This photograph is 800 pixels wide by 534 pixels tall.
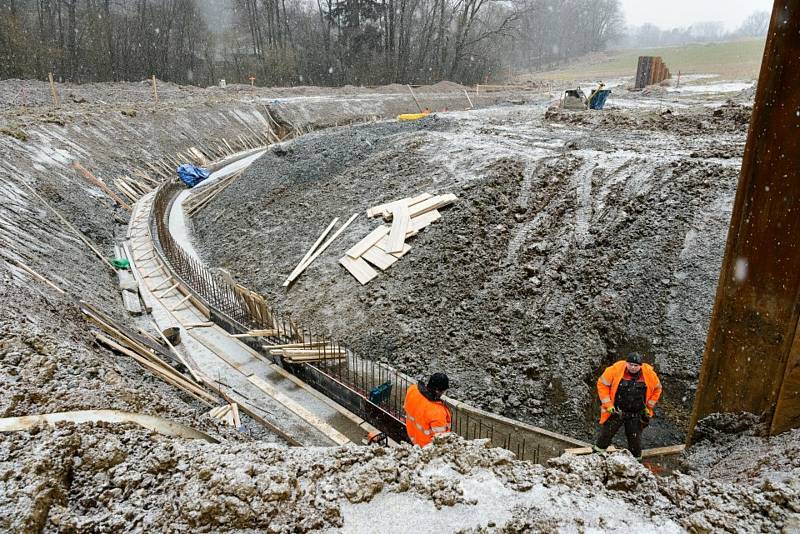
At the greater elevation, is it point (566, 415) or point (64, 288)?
point (64, 288)

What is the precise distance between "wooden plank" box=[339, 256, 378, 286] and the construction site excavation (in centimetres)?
6

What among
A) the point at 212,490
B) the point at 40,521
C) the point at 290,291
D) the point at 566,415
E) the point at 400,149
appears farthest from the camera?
the point at 400,149

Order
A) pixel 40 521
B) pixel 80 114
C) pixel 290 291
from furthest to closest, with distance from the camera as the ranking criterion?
pixel 80 114 < pixel 290 291 < pixel 40 521

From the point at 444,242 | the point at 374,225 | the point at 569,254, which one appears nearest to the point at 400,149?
the point at 374,225

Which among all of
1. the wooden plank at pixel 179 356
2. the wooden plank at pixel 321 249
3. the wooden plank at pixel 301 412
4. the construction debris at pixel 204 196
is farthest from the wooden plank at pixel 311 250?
the construction debris at pixel 204 196

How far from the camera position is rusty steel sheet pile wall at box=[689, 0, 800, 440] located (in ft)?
10.3

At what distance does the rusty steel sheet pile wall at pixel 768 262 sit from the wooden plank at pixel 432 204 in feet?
23.3

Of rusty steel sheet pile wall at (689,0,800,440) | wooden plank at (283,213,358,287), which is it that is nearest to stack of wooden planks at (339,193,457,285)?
wooden plank at (283,213,358,287)

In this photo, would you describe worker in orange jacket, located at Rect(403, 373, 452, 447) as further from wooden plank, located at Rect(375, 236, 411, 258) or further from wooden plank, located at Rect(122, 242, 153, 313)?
wooden plank, located at Rect(122, 242, 153, 313)

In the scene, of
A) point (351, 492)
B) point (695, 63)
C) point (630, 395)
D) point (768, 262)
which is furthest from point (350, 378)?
point (695, 63)

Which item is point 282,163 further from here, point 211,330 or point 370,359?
point 370,359

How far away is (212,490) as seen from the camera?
267 centimetres

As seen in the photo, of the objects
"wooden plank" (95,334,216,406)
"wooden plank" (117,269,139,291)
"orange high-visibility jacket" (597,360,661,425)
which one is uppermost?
"orange high-visibility jacket" (597,360,661,425)

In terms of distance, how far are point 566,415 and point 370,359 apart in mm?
3257
